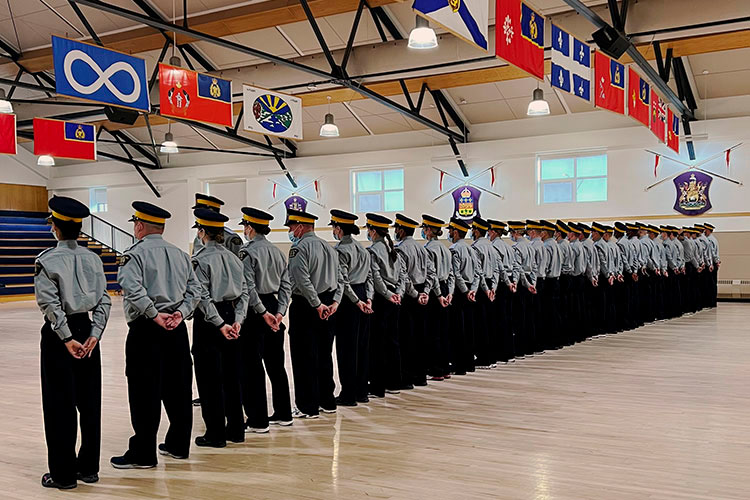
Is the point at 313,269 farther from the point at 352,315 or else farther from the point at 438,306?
the point at 438,306

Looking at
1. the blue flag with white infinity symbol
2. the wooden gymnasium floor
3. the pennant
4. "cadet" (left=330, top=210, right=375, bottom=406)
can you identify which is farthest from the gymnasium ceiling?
"cadet" (left=330, top=210, right=375, bottom=406)

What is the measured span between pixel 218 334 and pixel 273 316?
477 mm

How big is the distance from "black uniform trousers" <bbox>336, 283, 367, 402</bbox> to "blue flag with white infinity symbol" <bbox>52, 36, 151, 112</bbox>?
454 centimetres

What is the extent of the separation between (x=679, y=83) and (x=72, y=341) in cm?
1488

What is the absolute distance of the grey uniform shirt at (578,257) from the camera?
10.2 m

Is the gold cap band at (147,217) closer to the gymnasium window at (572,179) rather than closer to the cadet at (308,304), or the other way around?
the cadet at (308,304)

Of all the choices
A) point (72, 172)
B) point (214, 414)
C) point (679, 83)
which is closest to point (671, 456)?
point (214, 414)

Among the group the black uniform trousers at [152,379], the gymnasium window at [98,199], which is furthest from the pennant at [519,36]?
the gymnasium window at [98,199]

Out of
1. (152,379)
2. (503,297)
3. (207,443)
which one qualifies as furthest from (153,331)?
(503,297)

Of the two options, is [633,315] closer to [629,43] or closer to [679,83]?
[629,43]

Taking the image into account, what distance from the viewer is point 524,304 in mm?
9016

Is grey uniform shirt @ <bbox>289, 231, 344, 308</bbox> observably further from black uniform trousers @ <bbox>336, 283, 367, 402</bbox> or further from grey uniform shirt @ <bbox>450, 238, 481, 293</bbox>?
grey uniform shirt @ <bbox>450, 238, 481, 293</bbox>

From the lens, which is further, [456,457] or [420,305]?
[420,305]

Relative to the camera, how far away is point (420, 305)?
7.11 meters
